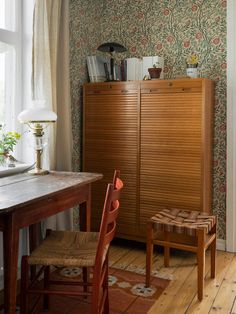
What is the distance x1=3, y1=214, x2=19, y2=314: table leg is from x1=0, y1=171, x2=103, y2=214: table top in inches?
4.0

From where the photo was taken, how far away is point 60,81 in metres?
3.12

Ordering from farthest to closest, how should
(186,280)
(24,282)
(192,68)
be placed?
(192,68) < (186,280) < (24,282)

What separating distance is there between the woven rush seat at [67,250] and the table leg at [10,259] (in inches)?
8.0

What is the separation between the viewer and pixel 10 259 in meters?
1.77

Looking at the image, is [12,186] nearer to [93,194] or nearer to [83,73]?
[93,194]

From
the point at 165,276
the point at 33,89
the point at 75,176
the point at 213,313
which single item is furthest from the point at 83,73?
the point at 213,313

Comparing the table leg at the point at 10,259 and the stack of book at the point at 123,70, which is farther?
the stack of book at the point at 123,70

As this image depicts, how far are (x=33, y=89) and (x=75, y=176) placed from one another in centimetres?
82

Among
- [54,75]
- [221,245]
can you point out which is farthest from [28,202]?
[221,245]

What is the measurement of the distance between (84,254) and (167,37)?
2395mm

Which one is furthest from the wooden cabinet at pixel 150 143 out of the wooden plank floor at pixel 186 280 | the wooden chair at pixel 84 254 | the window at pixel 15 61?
the wooden chair at pixel 84 254

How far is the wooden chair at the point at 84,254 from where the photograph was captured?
1874 millimetres

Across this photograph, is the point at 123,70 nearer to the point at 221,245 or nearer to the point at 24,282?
the point at 221,245

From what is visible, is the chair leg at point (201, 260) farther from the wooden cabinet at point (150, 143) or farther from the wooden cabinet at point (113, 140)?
the wooden cabinet at point (113, 140)
